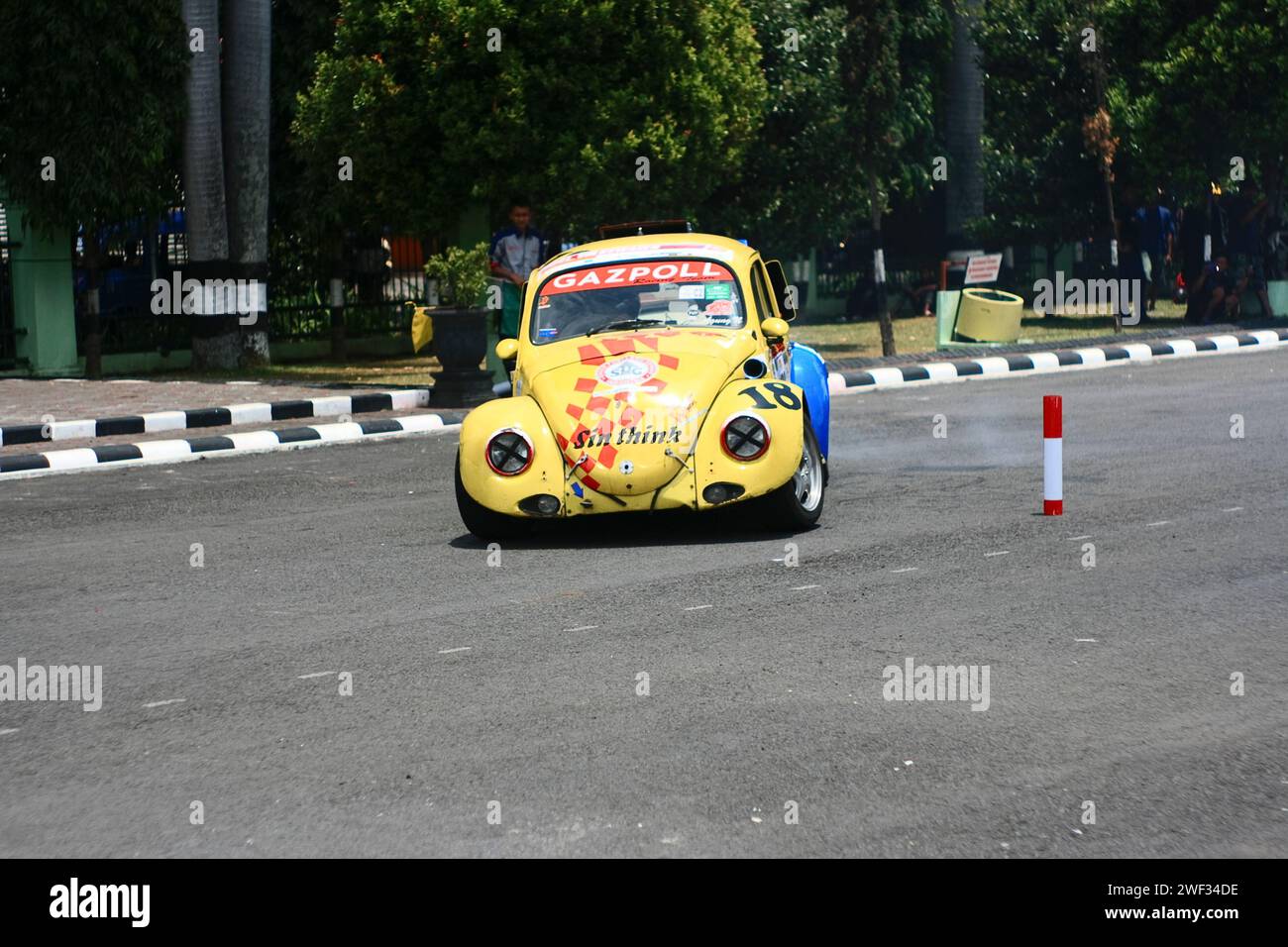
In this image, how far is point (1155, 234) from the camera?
1265 inches

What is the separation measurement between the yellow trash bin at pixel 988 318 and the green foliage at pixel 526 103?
476cm

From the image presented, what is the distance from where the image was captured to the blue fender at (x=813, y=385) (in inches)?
464

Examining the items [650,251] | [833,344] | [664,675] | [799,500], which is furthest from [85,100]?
[664,675]

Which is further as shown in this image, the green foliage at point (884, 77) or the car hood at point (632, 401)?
the green foliage at point (884, 77)

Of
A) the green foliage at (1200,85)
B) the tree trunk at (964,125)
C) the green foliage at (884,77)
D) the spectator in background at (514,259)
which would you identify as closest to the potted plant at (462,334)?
the spectator in background at (514,259)

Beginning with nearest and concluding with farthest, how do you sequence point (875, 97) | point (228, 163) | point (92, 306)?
point (92, 306), point (228, 163), point (875, 97)

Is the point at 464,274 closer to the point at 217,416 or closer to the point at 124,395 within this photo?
the point at 217,416

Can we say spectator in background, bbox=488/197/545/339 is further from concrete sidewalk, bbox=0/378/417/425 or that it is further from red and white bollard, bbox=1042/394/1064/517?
red and white bollard, bbox=1042/394/1064/517

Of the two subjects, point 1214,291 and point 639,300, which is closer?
point 639,300

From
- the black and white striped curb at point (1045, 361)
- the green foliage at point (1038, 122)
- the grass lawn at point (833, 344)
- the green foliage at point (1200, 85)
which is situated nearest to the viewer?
the black and white striped curb at point (1045, 361)

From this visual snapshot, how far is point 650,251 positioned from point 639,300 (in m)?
0.44

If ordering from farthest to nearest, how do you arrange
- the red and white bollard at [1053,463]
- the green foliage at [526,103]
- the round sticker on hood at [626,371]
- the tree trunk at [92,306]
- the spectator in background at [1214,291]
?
the spectator in background at [1214,291] → the tree trunk at [92,306] → the green foliage at [526,103] → the red and white bollard at [1053,463] → the round sticker on hood at [626,371]

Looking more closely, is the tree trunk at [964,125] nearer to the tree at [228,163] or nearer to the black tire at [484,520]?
the tree at [228,163]

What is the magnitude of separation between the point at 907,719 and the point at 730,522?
4536 mm
